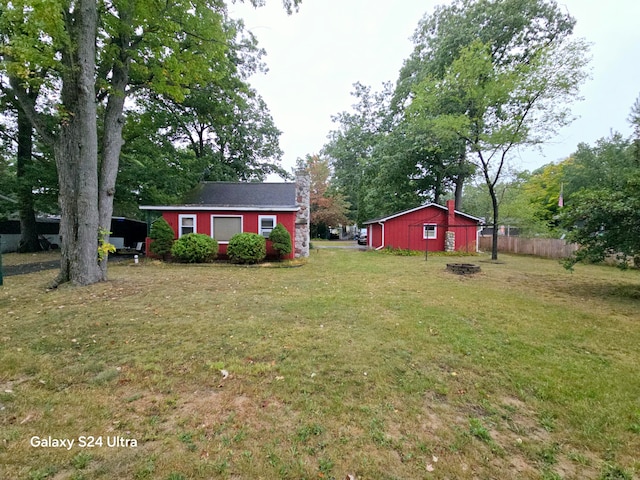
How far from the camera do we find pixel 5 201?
14.0 metres

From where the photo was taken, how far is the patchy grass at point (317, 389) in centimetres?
188

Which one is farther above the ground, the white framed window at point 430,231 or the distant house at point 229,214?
the distant house at point 229,214

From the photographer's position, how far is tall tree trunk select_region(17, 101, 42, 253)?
44.4ft

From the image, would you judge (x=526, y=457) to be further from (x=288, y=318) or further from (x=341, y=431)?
(x=288, y=318)

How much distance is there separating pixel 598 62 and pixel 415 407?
57.0 ft

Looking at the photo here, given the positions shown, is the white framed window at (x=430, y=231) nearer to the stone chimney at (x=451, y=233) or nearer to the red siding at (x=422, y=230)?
the red siding at (x=422, y=230)

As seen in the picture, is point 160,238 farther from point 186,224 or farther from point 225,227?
point 225,227

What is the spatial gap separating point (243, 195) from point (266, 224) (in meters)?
2.21

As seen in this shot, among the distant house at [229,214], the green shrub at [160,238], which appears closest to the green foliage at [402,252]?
the distant house at [229,214]

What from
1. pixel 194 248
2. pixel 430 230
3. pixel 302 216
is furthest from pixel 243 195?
pixel 430 230

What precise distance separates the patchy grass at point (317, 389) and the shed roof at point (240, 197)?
285 inches

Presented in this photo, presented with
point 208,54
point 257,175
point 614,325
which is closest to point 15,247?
point 257,175

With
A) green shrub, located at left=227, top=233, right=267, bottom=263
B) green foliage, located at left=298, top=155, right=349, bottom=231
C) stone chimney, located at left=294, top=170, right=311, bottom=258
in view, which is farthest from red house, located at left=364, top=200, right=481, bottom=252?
green foliage, located at left=298, top=155, right=349, bottom=231

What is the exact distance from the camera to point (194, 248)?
37.4 ft
